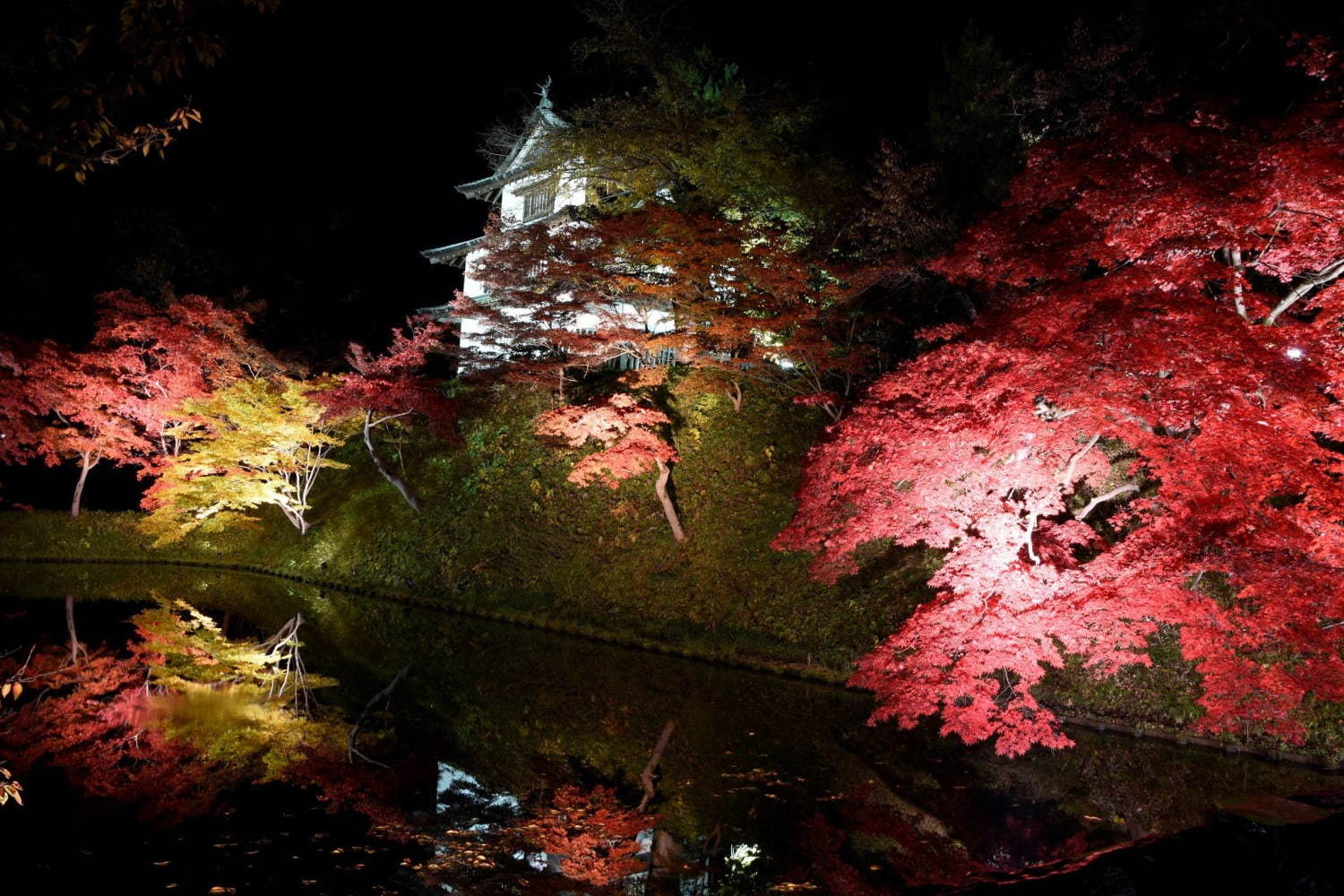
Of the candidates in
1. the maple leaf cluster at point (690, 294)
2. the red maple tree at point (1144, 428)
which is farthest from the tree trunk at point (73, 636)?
the red maple tree at point (1144, 428)

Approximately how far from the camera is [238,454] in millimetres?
20672

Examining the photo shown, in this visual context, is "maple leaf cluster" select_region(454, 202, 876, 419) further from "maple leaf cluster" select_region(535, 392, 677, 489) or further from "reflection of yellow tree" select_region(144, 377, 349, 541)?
"reflection of yellow tree" select_region(144, 377, 349, 541)

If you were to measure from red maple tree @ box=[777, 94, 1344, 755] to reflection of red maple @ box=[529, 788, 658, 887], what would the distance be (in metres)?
3.57

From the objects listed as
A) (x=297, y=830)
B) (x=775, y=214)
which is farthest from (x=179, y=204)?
(x=297, y=830)

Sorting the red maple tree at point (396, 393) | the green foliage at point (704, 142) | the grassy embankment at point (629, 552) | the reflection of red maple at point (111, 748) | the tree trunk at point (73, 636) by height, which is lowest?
the reflection of red maple at point (111, 748)

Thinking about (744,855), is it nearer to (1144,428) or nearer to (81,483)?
(1144,428)

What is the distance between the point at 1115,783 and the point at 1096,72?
10348 millimetres

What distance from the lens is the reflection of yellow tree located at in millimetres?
20578

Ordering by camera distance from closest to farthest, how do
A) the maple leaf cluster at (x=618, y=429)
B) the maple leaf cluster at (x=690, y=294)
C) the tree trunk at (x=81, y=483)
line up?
the maple leaf cluster at (x=690, y=294) < the maple leaf cluster at (x=618, y=429) < the tree trunk at (x=81, y=483)

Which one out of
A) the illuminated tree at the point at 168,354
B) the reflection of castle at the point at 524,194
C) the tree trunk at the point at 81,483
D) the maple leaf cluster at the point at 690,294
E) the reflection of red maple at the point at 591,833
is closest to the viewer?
the reflection of red maple at the point at 591,833

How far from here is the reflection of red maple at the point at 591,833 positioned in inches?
222

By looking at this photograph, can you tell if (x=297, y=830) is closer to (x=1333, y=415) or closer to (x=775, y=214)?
(x=1333, y=415)

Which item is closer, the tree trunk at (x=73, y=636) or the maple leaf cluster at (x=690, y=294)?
the tree trunk at (x=73, y=636)

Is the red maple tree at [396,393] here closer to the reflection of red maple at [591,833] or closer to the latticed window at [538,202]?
the latticed window at [538,202]
